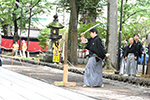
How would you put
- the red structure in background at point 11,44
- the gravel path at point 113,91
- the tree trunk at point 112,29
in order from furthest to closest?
the red structure in background at point 11,44
the tree trunk at point 112,29
the gravel path at point 113,91

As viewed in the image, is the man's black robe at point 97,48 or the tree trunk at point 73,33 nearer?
the man's black robe at point 97,48

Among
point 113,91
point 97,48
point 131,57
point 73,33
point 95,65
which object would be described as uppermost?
point 73,33

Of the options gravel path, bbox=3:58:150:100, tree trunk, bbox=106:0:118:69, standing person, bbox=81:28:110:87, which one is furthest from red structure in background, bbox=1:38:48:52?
standing person, bbox=81:28:110:87

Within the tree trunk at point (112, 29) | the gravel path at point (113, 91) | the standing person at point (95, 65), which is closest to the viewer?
the gravel path at point (113, 91)

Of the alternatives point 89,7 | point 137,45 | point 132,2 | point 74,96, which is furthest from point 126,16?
point 74,96

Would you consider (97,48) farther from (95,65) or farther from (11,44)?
(11,44)

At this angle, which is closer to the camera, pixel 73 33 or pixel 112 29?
pixel 112 29

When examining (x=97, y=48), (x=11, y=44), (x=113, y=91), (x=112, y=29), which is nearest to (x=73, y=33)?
(x=112, y=29)

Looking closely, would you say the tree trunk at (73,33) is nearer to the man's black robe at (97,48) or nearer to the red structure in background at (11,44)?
the man's black robe at (97,48)

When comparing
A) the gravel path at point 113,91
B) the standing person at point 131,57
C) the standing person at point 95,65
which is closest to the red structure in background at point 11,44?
the standing person at point 131,57

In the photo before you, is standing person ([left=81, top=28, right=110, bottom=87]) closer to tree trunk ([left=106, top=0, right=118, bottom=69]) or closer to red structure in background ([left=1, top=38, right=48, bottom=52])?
tree trunk ([left=106, top=0, right=118, bottom=69])

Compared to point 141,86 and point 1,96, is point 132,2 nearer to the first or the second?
point 141,86

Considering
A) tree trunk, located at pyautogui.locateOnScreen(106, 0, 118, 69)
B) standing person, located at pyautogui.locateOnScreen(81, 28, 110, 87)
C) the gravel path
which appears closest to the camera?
the gravel path

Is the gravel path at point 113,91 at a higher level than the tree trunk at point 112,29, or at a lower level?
lower
